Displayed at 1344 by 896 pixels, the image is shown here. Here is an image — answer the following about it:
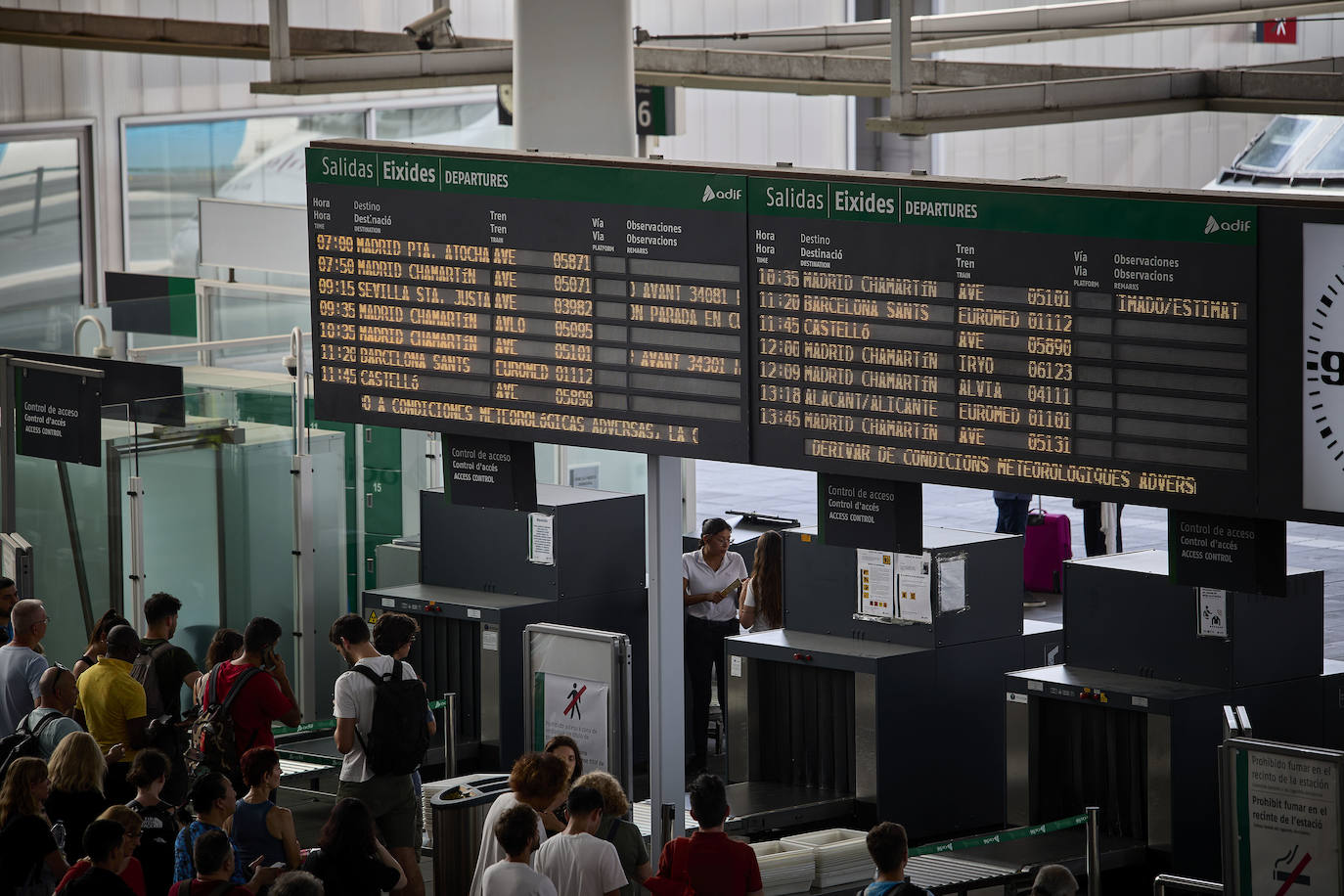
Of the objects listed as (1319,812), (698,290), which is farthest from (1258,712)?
(698,290)

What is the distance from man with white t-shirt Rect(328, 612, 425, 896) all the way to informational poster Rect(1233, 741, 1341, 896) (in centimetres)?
333

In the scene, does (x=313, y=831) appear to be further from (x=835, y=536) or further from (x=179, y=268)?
(x=179, y=268)

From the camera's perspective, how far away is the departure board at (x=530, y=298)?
6.84 metres

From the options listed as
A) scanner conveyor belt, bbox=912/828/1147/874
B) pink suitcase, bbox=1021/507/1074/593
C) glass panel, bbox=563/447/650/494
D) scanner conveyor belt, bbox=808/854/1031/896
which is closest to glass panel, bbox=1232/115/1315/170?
pink suitcase, bbox=1021/507/1074/593

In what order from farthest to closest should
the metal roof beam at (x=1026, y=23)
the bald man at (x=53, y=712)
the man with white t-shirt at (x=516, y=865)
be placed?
the metal roof beam at (x=1026, y=23) < the bald man at (x=53, y=712) < the man with white t-shirt at (x=516, y=865)

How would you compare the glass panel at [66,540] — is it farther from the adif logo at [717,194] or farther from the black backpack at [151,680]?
the adif logo at [717,194]

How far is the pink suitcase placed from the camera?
16828 mm

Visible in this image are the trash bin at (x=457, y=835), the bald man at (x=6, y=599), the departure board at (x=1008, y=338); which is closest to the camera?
the departure board at (x=1008, y=338)

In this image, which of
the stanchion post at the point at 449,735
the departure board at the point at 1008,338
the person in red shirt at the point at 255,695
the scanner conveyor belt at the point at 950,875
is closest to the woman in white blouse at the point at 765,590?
the stanchion post at the point at 449,735

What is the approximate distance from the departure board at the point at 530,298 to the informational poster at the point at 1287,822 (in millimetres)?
2115

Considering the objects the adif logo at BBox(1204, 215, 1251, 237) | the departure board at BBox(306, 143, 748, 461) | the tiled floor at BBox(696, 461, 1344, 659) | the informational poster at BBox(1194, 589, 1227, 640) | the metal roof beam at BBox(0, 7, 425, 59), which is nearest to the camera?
the adif logo at BBox(1204, 215, 1251, 237)

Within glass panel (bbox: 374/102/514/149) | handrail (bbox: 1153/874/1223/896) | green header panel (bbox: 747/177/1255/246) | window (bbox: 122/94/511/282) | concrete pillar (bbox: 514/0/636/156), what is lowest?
handrail (bbox: 1153/874/1223/896)

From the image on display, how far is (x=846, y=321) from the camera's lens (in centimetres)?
657

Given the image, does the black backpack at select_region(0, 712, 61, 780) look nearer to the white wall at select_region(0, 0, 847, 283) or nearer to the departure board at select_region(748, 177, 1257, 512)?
the departure board at select_region(748, 177, 1257, 512)
